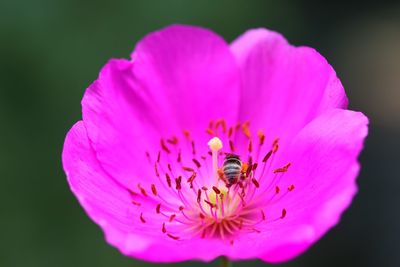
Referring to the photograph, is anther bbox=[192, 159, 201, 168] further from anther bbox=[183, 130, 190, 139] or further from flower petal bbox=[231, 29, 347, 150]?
flower petal bbox=[231, 29, 347, 150]

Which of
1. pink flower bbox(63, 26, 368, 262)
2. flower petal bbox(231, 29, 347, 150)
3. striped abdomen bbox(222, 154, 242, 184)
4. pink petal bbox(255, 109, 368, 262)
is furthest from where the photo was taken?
flower petal bbox(231, 29, 347, 150)

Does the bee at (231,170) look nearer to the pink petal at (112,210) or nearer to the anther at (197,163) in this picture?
the anther at (197,163)

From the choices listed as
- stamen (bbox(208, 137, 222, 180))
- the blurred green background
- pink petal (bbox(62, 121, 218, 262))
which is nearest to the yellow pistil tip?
stamen (bbox(208, 137, 222, 180))

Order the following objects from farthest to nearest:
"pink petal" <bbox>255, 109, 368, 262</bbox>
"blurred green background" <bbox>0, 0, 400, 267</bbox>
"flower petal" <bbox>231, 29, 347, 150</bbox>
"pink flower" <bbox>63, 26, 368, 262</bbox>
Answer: "blurred green background" <bbox>0, 0, 400, 267</bbox>, "flower petal" <bbox>231, 29, 347, 150</bbox>, "pink flower" <bbox>63, 26, 368, 262</bbox>, "pink petal" <bbox>255, 109, 368, 262</bbox>

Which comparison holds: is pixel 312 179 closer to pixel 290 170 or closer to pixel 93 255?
pixel 290 170

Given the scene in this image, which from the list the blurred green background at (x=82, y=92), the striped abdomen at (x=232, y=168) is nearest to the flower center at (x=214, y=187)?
the striped abdomen at (x=232, y=168)

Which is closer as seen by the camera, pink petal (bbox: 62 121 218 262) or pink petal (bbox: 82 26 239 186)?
pink petal (bbox: 62 121 218 262)

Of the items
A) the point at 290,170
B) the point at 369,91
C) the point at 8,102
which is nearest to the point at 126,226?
the point at 290,170

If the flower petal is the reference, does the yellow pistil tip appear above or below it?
below
